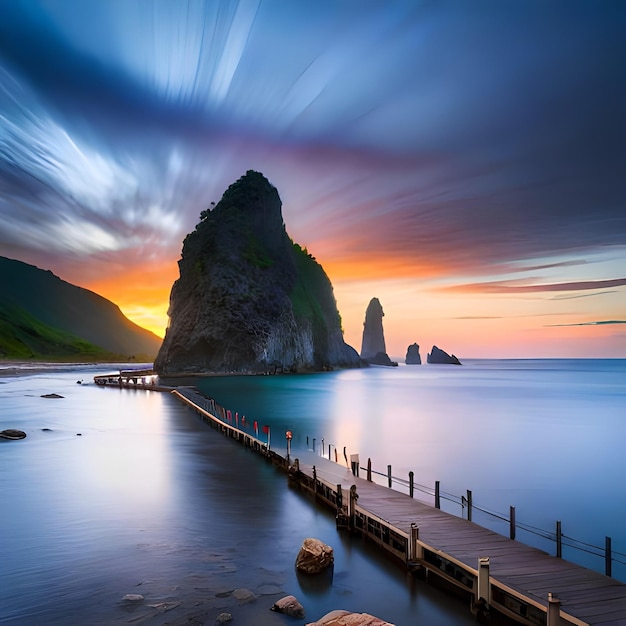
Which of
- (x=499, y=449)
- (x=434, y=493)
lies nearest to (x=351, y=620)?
(x=434, y=493)

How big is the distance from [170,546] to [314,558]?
6013 mm

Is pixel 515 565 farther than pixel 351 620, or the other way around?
pixel 515 565

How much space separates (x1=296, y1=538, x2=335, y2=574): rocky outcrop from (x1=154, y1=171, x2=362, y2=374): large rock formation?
135 m

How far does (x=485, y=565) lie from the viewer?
1248 centimetres

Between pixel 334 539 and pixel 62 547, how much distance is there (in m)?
10.2

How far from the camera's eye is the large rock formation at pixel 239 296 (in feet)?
497

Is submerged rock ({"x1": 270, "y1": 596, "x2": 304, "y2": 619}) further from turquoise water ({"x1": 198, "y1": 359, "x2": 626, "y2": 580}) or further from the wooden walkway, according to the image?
turquoise water ({"x1": 198, "y1": 359, "x2": 626, "y2": 580})

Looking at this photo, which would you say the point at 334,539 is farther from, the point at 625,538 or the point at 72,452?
the point at 72,452

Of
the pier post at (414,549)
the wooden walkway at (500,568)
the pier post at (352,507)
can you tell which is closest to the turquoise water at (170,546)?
the pier post at (352,507)

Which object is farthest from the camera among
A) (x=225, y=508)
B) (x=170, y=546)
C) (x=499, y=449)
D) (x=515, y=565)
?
(x=499, y=449)

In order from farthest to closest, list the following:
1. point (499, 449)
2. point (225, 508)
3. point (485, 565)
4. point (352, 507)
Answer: point (499, 449)
point (225, 508)
point (352, 507)
point (485, 565)

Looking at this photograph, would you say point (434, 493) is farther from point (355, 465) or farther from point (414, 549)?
point (414, 549)

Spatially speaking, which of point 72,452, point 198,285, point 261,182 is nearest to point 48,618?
point 72,452

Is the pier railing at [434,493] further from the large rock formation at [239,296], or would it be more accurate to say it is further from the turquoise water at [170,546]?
the large rock formation at [239,296]
